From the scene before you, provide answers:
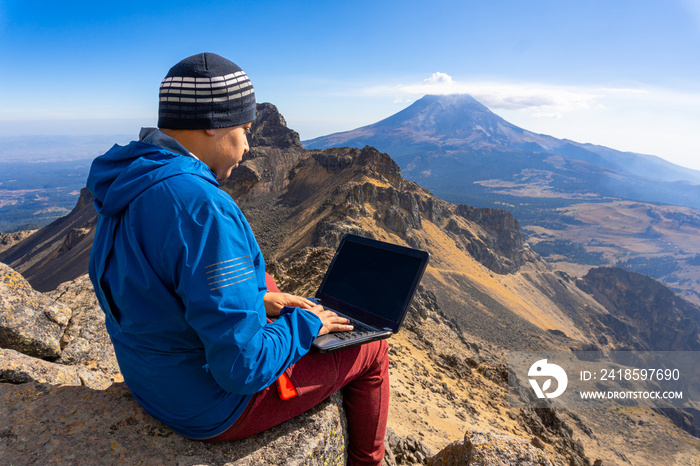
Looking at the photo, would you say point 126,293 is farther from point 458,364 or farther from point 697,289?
point 697,289

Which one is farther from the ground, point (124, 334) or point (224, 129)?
point (224, 129)

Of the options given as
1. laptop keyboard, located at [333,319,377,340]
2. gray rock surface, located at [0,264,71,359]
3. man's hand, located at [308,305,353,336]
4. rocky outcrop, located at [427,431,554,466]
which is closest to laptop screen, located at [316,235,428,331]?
laptop keyboard, located at [333,319,377,340]

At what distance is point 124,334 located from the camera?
5.86ft

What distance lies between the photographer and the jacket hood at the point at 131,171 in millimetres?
1521

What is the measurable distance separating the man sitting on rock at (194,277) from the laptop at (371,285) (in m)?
0.53

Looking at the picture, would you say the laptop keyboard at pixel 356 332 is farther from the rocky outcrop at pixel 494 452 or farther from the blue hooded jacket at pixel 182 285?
the rocky outcrop at pixel 494 452

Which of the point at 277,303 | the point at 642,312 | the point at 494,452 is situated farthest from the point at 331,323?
the point at 642,312

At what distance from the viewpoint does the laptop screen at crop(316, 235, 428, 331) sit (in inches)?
104

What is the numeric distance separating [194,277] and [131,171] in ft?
1.89

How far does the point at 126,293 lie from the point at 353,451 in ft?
6.27

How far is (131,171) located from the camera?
1.58m

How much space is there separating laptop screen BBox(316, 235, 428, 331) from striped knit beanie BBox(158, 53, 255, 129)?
1.57m

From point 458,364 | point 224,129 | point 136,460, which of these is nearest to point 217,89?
point 224,129

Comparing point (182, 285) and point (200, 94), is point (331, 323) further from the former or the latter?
point (200, 94)
